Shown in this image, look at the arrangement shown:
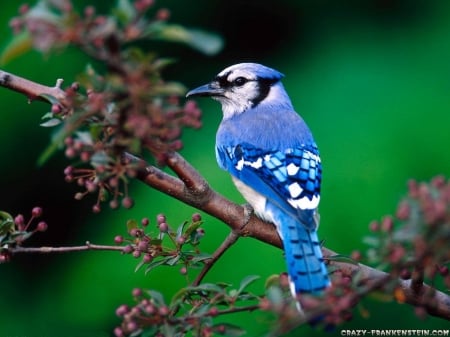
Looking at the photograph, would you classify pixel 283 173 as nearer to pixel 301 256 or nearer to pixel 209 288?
pixel 301 256

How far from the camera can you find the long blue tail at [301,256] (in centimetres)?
131

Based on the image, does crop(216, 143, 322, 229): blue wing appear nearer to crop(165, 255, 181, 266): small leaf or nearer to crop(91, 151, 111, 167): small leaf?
crop(165, 255, 181, 266): small leaf

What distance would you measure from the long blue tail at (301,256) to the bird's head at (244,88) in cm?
60

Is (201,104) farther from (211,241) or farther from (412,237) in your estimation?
(412,237)

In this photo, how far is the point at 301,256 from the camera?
1.40 meters

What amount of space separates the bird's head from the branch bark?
27.2 inches

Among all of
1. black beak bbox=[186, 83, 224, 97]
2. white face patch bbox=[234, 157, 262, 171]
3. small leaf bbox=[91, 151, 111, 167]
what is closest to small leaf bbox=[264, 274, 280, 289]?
small leaf bbox=[91, 151, 111, 167]

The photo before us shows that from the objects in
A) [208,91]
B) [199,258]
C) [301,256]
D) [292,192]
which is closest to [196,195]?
[199,258]

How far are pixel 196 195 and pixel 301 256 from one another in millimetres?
210

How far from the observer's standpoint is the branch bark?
1281 millimetres

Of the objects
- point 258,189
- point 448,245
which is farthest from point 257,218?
point 448,245

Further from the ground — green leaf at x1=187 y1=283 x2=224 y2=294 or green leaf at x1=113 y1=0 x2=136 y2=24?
green leaf at x1=113 y1=0 x2=136 y2=24

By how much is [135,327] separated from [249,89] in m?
1.17

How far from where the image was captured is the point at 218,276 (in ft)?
6.72
